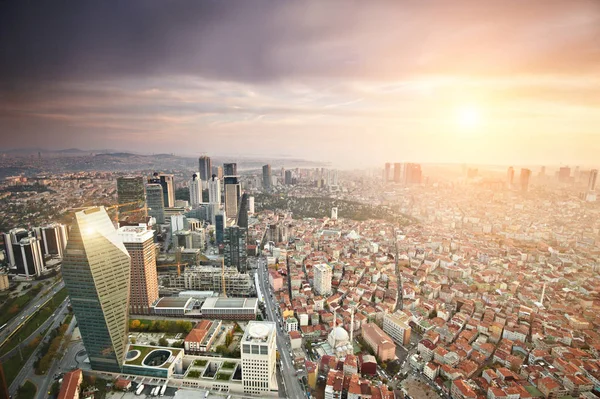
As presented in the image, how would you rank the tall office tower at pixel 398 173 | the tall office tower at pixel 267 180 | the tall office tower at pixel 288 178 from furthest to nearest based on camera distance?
the tall office tower at pixel 288 178 < the tall office tower at pixel 267 180 < the tall office tower at pixel 398 173

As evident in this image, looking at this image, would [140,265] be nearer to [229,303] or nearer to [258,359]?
Result: [229,303]

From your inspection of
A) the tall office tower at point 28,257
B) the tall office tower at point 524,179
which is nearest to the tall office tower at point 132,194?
the tall office tower at point 28,257

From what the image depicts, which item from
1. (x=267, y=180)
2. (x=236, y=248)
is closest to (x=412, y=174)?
(x=267, y=180)

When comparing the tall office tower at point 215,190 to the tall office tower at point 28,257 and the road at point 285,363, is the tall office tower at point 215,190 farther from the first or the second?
the road at point 285,363

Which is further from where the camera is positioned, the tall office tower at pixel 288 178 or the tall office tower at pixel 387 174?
the tall office tower at pixel 288 178

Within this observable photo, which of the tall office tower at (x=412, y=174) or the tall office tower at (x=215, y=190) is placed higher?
the tall office tower at (x=412, y=174)

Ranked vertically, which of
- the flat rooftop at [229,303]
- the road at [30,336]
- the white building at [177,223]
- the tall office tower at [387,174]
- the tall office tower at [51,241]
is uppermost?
the tall office tower at [387,174]

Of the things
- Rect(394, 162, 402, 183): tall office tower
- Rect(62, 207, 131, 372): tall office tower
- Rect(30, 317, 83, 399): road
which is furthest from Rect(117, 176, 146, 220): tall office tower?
Rect(394, 162, 402, 183): tall office tower
